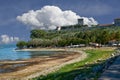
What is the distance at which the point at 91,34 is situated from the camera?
6427 inches

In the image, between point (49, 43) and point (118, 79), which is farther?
point (49, 43)

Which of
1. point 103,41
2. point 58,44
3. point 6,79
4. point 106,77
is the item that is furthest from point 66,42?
point 106,77

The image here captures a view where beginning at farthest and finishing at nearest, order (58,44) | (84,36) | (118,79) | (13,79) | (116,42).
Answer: (58,44) < (84,36) < (116,42) < (13,79) < (118,79)

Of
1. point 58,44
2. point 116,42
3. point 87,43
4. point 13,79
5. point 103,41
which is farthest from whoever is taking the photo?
point 58,44

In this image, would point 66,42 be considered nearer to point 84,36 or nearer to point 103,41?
point 84,36

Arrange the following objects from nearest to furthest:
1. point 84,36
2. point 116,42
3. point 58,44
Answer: point 116,42
point 84,36
point 58,44

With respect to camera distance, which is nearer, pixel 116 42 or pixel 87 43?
pixel 116 42

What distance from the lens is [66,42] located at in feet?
578

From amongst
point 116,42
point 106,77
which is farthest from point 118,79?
point 116,42

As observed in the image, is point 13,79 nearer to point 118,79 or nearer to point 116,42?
point 118,79

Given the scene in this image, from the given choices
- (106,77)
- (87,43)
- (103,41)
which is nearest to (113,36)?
(103,41)

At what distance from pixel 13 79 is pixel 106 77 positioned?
19825mm

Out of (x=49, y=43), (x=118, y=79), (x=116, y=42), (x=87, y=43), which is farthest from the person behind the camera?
(x=49, y=43)

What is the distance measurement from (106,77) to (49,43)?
183 meters
